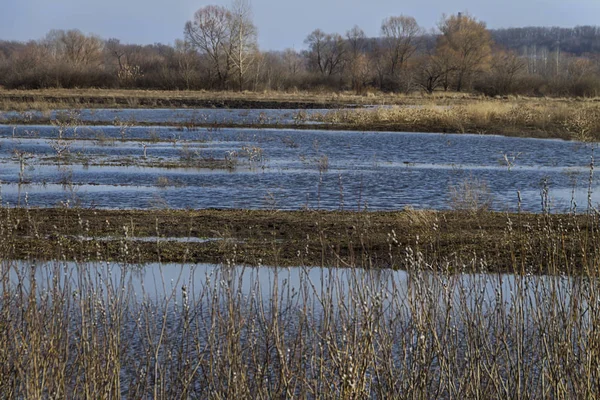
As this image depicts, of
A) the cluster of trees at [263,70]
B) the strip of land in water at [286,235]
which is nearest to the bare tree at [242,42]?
the cluster of trees at [263,70]

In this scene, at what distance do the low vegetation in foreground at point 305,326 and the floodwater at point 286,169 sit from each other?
218cm

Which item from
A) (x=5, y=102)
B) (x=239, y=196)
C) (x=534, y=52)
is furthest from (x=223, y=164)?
(x=534, y=52)

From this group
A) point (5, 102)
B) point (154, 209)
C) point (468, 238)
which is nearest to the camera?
point (468, 238)

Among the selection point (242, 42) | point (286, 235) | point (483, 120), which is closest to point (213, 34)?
point (242, 42)

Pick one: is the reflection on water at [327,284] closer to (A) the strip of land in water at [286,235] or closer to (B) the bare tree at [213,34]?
(A) the strip of land in water at [286,235]

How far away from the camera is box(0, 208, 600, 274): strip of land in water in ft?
35.8

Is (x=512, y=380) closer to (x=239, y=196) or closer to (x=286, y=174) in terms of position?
(x=239, y=196)

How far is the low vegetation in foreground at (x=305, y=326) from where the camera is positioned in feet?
16.4

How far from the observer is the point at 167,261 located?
36.6 feet

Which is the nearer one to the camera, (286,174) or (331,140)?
(286,174)

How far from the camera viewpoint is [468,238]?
1192 centimetres

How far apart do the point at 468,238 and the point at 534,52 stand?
563ft

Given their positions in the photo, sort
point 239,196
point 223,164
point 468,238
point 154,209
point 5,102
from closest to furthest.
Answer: point 468,238, point 154,209, point 239,196, point 223,164, point 5,102

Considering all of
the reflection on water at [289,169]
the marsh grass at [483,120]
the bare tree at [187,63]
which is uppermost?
the bare tree at [187,63]
